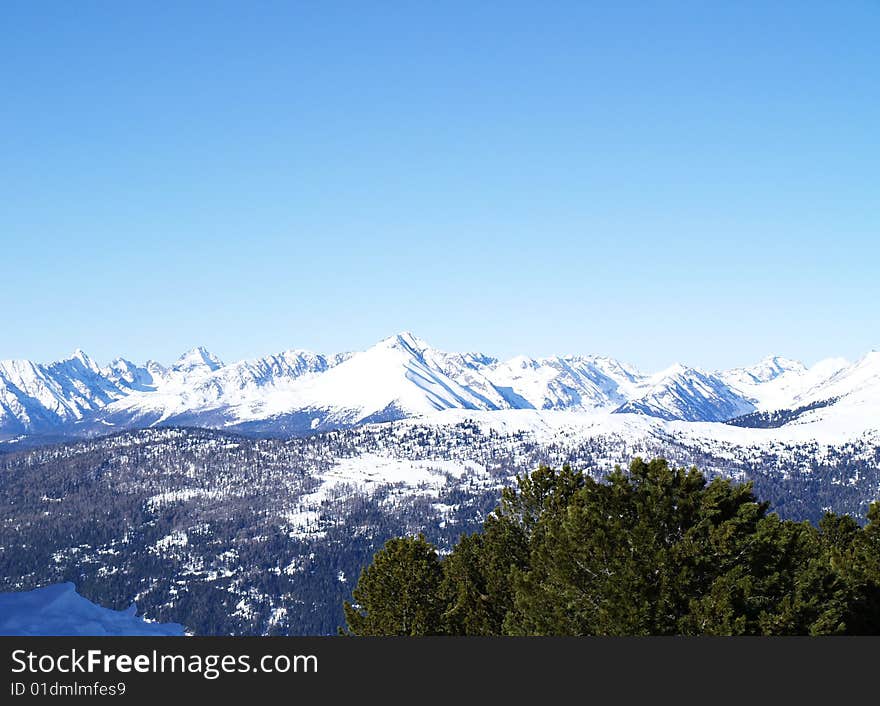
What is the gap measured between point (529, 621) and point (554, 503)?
1278cm

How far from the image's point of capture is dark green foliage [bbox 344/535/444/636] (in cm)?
4738

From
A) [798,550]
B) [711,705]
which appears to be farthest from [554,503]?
[711,705]

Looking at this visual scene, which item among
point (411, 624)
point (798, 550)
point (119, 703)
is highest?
point (119, 703)

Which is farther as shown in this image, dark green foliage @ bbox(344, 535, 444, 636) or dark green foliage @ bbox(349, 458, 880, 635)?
dark green foliage @ bbox(344, 535, 444, 636)

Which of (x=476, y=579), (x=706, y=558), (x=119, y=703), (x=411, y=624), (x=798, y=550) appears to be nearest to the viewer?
(x=119, y=703)

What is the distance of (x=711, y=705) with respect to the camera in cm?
1652

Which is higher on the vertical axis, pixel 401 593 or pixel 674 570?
pixel 674 570

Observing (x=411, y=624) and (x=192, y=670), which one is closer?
(x=192, y=670)

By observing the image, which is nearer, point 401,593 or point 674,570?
point 674,570

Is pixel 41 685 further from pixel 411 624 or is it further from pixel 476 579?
pixel 476 579

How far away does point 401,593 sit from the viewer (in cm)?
4894

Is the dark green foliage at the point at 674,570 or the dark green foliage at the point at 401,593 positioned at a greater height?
the dark green foliage at the point at 674,570

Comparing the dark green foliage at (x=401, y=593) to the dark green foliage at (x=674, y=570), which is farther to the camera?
the dark green foliage at (x=401, y=593)

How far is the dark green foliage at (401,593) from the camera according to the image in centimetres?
4738
